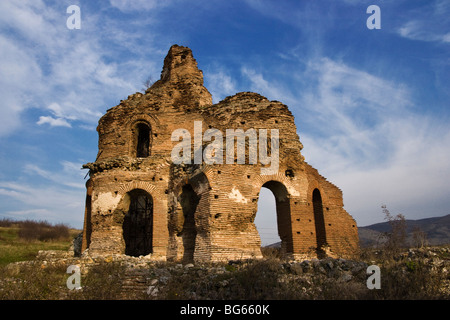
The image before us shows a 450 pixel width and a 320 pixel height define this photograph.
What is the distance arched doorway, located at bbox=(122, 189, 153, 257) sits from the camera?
584 inches

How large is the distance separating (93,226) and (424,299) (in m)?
10.9

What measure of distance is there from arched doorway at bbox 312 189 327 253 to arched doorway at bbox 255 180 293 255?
6.31 feet

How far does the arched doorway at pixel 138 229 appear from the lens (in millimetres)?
14828

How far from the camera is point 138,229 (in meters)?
15.2

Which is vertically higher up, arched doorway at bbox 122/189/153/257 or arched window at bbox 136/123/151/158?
arched window at bbox 136/123/151/158

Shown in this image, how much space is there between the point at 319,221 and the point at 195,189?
16.8ft

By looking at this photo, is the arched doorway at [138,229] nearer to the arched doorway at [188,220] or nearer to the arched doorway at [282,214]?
the arched doorway at [188,220]

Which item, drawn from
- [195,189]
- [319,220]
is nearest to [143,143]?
[195,189]

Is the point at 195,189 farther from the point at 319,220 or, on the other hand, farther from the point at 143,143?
the point at 143,143

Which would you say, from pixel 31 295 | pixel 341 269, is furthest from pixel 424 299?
pixel 31 295

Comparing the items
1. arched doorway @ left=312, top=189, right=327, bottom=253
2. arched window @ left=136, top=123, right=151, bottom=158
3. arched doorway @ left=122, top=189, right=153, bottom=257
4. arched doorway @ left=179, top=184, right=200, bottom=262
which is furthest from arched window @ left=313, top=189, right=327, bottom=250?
arched window @ left=136, top=123, right=151, bottom=158

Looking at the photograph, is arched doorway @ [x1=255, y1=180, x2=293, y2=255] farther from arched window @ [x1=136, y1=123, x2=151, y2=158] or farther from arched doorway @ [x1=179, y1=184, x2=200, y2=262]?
arched window @ [x1=136, y1=123, x2=151, y2=158]

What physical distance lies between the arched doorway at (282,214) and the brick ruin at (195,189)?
0.03 m
